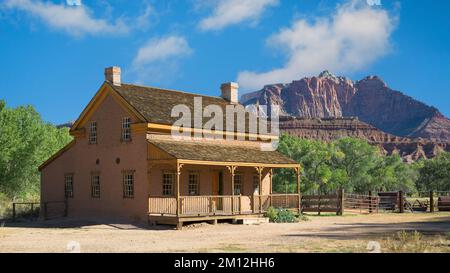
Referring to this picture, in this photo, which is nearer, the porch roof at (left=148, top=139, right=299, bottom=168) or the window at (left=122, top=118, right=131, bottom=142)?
the porch roof at (left=148, top=139, right=299, bottom=168)

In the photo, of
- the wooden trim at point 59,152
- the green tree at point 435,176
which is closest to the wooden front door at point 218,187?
the wooden trim at point 59,152

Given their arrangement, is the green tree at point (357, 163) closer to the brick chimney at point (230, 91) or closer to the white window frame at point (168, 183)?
the brick chimney at point (230, 91)

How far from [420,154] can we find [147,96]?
169439mm

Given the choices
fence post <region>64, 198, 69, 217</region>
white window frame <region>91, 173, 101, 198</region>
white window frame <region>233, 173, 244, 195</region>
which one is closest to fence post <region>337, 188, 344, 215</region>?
white window frame <region>233, 173, 244, 195</region>

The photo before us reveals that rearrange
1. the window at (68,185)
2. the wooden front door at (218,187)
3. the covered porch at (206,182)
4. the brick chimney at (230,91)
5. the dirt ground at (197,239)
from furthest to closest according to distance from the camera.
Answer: the brick chimney at (230,91) < the window at (68,185) < the wooden front door at (218,187) < the covered porch at (206,182) < the dirt ground at (197,239)

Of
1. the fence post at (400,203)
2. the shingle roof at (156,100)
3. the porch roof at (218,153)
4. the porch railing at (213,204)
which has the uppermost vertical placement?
the shingle roof at (156,100)

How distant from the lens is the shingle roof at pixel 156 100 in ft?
92.6

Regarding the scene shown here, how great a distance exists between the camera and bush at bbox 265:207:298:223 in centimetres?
2959

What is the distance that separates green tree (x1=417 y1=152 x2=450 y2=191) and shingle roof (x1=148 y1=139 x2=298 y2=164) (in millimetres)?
55834

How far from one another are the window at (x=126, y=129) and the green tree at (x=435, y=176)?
6259cm

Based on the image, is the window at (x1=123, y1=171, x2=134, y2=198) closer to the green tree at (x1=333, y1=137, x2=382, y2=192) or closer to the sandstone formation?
the green tree at (x1=333, y1=137, x2=382, y2=192)

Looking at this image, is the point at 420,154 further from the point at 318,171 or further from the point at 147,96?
the point at 147,96

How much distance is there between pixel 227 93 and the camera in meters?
37.4
